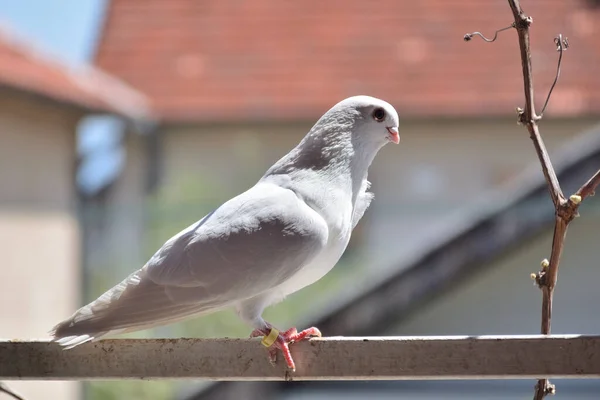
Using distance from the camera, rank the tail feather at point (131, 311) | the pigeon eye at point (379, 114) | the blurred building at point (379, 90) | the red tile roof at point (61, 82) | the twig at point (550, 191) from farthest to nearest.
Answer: the blurred building at point (379, 90), the red tile roof at point (61, 82), the pigeon eye at point (379, 114), the tail feather at point (131, 311), the twig at point (550, 191)

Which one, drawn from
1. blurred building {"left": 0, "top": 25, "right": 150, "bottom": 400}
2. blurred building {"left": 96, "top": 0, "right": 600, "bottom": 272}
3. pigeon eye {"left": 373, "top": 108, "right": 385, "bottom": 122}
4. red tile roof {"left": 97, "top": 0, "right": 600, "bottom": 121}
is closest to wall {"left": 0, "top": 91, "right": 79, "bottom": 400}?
blurred building {"left": 0, "top": 25, "right": 150, "bottom": 400}

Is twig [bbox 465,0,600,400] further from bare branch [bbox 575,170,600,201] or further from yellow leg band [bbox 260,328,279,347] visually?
yellow leg band [bbox 260,328,279,347]

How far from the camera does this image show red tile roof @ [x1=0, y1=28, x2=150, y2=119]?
5234 mm

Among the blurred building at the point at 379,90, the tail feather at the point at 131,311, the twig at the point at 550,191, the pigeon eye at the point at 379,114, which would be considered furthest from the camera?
the blurred building at the point at 379,90

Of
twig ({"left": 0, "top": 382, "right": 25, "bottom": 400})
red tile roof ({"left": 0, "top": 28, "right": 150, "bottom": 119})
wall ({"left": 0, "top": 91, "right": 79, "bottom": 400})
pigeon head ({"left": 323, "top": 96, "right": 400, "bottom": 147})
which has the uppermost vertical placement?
red tile roof ({"left": 0, "top": 28, "right": 150, "bottom": 119})

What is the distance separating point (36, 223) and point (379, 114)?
4.58m

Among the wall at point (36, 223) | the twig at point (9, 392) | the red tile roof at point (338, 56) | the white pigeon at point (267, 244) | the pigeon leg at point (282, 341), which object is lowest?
the twig at point (9, 392)

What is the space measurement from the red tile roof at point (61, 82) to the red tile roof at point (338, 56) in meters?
0.35

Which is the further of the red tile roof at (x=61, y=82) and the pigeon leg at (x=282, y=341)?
the red tile roof at (x=61, y=82)

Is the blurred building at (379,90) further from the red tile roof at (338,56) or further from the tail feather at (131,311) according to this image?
the tail feather at (131,311)

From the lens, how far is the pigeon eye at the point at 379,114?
49.6 inches

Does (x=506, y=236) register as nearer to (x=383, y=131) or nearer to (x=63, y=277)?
(x=383, y=131)

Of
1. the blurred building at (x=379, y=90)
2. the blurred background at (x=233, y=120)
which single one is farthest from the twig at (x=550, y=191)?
the blurred building at (x=379, y=90)

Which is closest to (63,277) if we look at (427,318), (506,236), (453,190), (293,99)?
(293,99)
